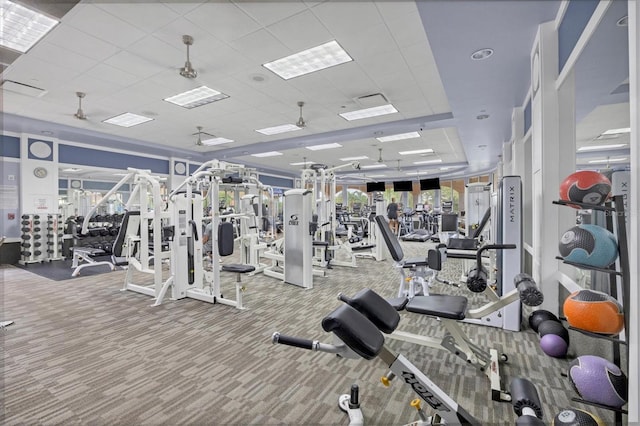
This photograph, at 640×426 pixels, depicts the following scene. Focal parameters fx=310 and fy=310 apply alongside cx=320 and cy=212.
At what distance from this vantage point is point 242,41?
11.0ft

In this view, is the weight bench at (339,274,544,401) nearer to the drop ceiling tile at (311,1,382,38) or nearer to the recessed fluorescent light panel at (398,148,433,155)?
the drop ceiling tile at (311,1,382,38)

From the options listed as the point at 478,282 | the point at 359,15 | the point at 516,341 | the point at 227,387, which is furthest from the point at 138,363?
the point at 359,15

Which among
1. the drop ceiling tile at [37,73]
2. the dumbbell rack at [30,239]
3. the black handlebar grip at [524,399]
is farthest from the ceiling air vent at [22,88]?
the black handlebar grip at [524,399]

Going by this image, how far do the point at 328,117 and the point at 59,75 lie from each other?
4.17 meters

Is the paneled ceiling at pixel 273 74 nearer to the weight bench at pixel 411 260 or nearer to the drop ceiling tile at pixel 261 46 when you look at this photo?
the drop ceiling tile at pixel 261 46

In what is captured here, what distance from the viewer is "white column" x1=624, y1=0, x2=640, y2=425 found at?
3.92ft

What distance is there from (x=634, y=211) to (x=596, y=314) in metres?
0.45

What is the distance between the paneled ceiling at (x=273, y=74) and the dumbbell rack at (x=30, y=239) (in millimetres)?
1942

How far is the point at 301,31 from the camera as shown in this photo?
318cm

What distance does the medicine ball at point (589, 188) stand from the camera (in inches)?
53.9

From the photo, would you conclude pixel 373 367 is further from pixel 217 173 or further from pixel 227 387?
pixel 217 173

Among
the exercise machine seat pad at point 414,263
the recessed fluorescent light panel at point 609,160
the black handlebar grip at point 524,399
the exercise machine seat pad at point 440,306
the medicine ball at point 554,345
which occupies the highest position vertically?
the recessed fluorescent light panel at point 609,160

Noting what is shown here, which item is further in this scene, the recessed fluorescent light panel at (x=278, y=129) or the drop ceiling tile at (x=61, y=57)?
the recessed fluorescent light panel at (x=278, y=129)

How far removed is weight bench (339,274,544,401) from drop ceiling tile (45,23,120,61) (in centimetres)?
383
